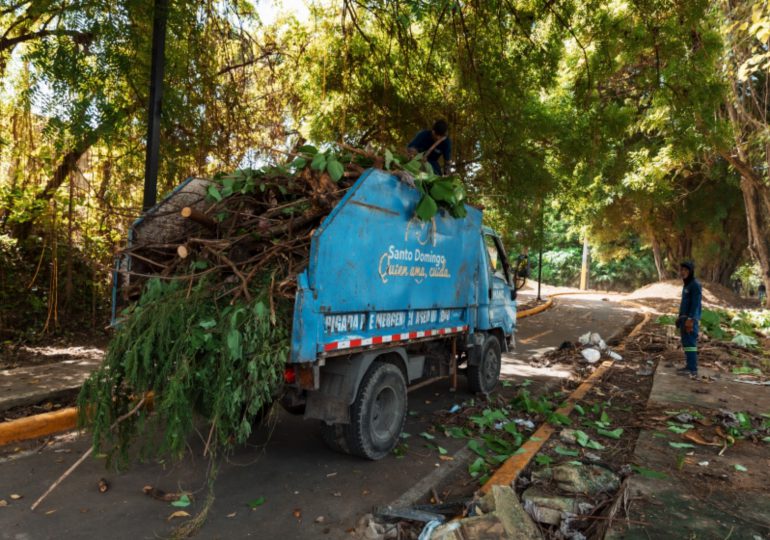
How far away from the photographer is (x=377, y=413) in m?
4.62

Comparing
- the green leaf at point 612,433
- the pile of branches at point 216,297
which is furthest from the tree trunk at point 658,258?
the pile of branches at point 216,297

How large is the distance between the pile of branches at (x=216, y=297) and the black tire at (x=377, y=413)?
76 centimetres

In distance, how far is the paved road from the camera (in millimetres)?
3326

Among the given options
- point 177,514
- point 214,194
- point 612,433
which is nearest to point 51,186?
point 214,194

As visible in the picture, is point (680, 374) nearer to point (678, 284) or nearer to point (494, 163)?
point (494, 163)

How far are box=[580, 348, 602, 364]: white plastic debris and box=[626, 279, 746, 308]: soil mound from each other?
16377mm


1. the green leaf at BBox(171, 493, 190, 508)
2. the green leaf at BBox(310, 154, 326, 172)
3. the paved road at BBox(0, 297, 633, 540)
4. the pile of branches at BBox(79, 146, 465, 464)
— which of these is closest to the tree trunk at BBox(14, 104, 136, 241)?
the pile of branches at BBox(79, 146, 465, 464)

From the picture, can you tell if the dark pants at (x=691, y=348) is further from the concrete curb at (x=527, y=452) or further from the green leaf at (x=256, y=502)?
the green leaf at (x=256, y=502)

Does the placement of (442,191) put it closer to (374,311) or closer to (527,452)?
(374,311)

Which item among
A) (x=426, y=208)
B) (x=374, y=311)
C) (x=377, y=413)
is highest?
(x=426, y=208)

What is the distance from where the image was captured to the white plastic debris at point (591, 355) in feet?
30.5

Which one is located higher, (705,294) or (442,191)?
(442,191)

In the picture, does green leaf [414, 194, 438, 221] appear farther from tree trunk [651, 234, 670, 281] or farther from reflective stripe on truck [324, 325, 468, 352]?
tree trunk [651, 234, 670, 281]

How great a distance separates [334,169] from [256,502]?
2600 mm
